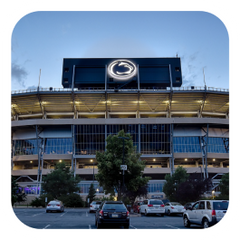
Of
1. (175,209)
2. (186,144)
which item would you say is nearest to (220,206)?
(175,209)

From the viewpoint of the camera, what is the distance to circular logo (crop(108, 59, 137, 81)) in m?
82.2

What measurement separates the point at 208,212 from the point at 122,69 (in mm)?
73472

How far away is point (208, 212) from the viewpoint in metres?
14.2

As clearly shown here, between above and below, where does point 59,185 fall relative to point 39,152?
below

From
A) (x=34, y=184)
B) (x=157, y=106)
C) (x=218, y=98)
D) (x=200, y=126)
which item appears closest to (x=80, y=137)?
(x=34, y=184)

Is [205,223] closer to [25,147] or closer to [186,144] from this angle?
[186,144]

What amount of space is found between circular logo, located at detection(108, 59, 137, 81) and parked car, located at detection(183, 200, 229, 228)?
68069mm

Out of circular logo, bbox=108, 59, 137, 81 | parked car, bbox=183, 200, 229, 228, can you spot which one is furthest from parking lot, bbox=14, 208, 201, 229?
circular logo, bbox=108, 59, 137, 81

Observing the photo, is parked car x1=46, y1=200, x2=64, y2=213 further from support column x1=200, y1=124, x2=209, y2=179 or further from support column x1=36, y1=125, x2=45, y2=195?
support column x1=200, y1=124, x2=209, y2=179

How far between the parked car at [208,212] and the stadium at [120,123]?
61477 millimetres

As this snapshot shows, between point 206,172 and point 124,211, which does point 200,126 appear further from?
point 124,211

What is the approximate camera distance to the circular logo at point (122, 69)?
270 feet

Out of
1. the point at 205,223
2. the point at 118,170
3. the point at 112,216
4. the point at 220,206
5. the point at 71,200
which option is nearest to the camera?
the point at 220,206
